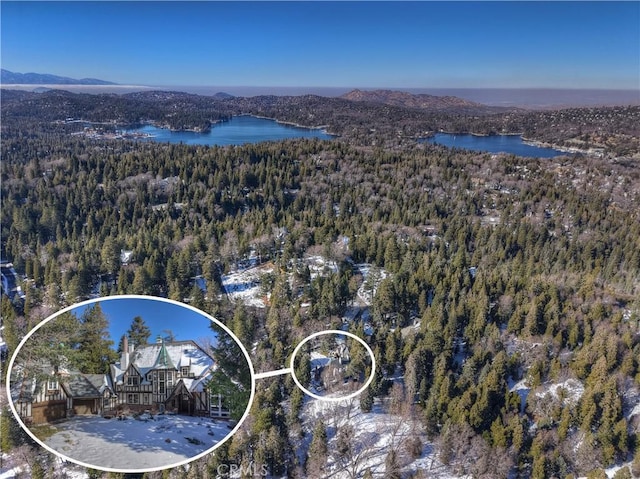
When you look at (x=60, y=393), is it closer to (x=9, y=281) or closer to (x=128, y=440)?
(x=128, y=440)

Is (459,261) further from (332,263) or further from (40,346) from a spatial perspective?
(40,346)

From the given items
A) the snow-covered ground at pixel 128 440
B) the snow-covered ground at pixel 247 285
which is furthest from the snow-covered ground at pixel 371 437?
the snow-covered ground at pixel 128 440

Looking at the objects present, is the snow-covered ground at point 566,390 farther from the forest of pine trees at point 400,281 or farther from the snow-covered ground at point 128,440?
the snow-covered ground at point 128,440

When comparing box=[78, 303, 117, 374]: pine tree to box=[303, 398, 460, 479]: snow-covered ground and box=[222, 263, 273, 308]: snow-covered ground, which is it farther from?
box=[222, 263, 273, 308]: snow-covered ground

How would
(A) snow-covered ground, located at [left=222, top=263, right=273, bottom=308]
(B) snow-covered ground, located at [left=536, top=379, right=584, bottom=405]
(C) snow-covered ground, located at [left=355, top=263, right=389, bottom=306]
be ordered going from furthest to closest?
(C) snow-covered ground, located at [left=355, top=263, right=389, bottom=306] → (A) snow-covered ground, located at [left=222, top=263, right=273, bottom=308] → (B) snow-covered ground, located at [left=536, top=379, right=584, bottom=405]

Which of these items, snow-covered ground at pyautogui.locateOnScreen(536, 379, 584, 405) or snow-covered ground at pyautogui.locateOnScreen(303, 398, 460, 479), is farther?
snow-covered ground at pyautogui.locateOnScreen(536, 379, 584, 405)

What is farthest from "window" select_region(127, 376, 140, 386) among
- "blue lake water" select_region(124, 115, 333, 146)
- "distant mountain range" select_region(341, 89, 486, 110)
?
"distant mountain range" select_region(341, 89, 486, 110)

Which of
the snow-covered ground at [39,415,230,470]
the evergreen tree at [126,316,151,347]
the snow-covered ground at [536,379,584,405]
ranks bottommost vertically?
the snow-covered ground at [536,379,584,405]
